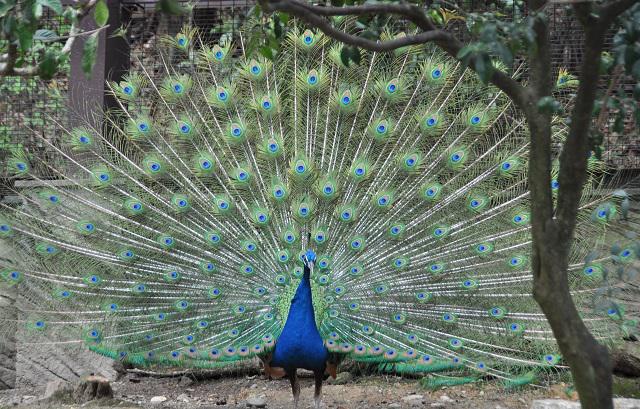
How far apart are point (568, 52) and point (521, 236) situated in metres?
1.82

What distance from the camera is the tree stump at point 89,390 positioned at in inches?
198

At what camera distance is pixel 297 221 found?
5293mm

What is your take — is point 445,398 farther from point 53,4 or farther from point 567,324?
point 53,4

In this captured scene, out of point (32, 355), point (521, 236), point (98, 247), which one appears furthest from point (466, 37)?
point (32, 355)

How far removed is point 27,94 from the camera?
643 cm

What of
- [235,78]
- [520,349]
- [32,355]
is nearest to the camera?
[520,349]

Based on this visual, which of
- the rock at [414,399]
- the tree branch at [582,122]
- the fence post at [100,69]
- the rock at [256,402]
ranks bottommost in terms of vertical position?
the rock at [256,402]

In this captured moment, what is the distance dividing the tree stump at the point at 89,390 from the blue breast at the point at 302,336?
1.07 m

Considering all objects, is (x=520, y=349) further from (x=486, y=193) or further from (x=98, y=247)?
(x=98, y=247)

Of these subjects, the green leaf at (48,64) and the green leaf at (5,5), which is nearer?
the green leaf at (5,5)

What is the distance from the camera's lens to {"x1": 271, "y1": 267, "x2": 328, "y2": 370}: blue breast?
499 centimetres

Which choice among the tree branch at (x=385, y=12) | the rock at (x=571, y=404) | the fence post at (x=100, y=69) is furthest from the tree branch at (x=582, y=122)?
the fence post at (x=100, y=69)

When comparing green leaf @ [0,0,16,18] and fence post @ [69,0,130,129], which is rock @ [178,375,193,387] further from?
green leaf @ [0,0,16,18]

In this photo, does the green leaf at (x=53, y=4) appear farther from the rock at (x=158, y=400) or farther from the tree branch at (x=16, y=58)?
the rock at (x=158, y=400)
